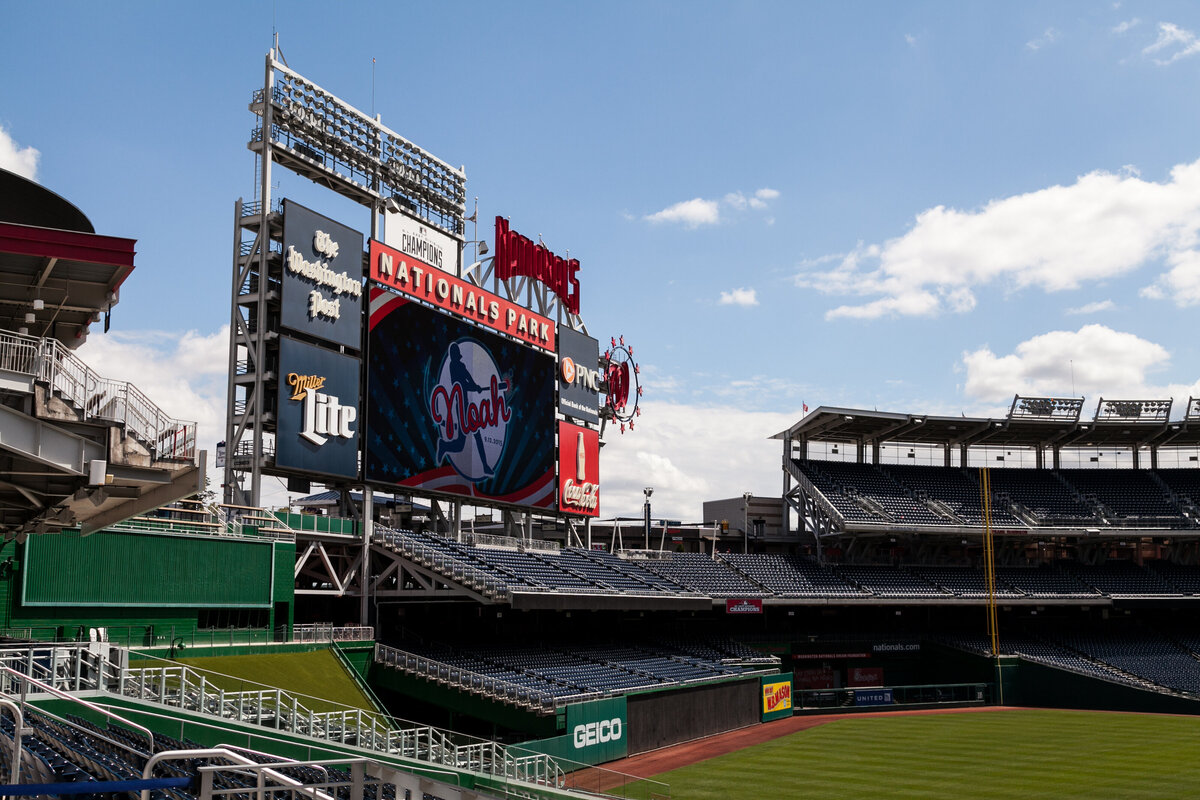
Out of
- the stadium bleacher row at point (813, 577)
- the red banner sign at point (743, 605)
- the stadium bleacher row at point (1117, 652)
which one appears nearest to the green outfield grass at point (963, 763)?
the red banner sign at point (743, 605)

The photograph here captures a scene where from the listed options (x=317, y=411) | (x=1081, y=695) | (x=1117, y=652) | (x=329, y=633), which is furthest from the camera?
(x=1117, y=652)

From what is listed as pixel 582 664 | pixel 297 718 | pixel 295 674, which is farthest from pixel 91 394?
pixel 582 664

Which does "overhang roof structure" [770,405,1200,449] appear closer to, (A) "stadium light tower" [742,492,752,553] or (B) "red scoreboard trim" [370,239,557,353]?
(A) "stadium light tower" [742,492,752,553]

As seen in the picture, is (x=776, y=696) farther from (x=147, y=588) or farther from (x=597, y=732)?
(x=147, y=588)

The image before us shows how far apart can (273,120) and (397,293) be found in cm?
732

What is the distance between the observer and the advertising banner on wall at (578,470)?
1924 inches

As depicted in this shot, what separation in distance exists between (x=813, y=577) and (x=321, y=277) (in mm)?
35596

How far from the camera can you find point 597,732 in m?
35.4

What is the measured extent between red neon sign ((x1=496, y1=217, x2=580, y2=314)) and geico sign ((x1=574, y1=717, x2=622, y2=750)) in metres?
19.9

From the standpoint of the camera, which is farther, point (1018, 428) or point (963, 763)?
point (1018, 428)

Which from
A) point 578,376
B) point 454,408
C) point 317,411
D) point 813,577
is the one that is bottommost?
point 813,577

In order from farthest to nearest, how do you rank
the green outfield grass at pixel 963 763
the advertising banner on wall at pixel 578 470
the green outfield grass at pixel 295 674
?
the advertising banner on wall at pixel 578 470
the green outfield grass at pixel 963 763
the green outfield grass at pixel 295 674

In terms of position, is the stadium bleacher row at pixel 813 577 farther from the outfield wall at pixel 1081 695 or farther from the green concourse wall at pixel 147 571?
the green concourse wall at pixel 147 571

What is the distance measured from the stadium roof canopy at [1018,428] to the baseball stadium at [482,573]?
28 cm
